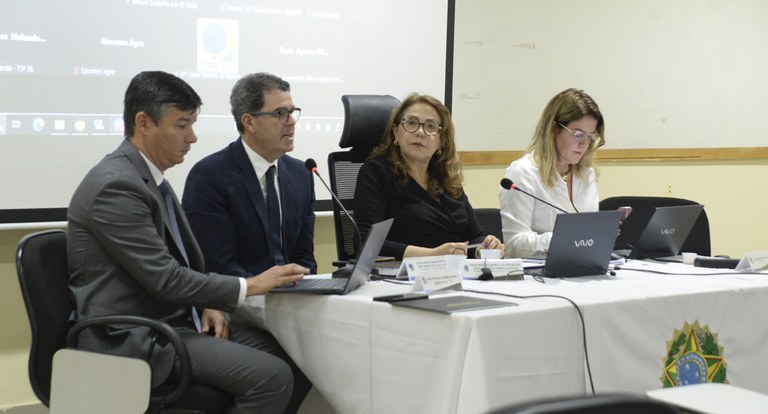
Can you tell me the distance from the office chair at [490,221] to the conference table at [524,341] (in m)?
1.03

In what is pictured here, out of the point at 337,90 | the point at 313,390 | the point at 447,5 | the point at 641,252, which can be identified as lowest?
the point at 313,390

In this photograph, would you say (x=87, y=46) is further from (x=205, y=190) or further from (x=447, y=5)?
(x=447, y=5)

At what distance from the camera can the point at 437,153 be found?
10.3ft

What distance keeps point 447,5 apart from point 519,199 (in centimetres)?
133

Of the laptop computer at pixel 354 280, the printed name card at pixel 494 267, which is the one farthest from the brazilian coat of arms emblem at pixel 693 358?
the laptop computer at pixel 354 280

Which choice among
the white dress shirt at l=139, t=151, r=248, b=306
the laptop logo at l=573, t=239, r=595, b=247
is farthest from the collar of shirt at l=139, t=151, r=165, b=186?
the laptop logo at l=573, t=239, r=595, b=247

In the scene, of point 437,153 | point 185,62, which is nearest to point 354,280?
point 437,153

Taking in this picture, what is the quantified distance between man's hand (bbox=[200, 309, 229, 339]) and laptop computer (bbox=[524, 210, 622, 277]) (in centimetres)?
84

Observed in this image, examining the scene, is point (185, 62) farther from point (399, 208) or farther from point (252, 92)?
point (399, 208)

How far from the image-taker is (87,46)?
3.28m

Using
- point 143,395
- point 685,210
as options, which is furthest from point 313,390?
point 685,210

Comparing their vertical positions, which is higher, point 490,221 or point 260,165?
point 260,165

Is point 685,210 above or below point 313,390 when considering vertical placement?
above

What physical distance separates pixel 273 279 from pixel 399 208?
0.86 m
